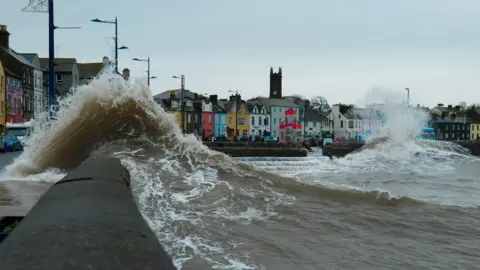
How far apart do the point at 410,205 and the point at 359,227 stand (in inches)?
101

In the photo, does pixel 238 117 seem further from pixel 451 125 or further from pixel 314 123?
pixel 451 125

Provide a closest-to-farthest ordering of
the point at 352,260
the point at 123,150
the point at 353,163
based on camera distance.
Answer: the point at 352,260
the point at 123,150
the point at 353,163

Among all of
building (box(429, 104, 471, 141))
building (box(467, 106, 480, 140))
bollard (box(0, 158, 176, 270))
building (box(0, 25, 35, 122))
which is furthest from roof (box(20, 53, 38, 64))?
building (box(467, 106, 480, 140))

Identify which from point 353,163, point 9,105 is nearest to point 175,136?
point 353,163

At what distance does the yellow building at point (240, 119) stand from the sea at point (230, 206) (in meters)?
79.8

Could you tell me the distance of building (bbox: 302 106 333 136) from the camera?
11075 cm

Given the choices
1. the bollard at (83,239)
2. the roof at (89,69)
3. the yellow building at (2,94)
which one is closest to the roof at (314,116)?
the roof at (89,69)

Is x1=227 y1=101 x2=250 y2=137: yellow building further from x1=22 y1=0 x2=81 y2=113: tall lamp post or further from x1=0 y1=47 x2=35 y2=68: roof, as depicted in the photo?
x1=22 y1=0 x2=81 y2=113: tall lamp post

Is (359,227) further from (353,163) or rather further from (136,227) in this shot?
(353,163)

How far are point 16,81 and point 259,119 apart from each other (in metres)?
49.7

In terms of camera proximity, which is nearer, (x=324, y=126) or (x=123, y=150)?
(x=123, y=150)

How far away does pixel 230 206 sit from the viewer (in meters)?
8.08

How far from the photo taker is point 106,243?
2316 mm

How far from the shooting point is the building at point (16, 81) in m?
57.7
